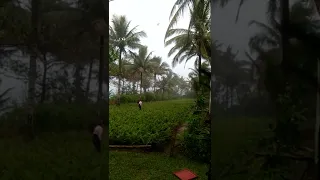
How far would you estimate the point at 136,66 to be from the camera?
1159 cm

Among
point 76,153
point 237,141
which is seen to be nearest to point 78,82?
point 76,153

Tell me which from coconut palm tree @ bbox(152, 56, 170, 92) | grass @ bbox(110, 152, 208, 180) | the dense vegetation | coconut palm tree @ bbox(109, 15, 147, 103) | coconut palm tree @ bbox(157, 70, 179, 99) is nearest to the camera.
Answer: the dense vegetation

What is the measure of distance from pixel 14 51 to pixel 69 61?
28cm

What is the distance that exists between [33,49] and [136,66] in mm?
10326

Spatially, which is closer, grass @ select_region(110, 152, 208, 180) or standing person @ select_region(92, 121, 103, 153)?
standing person @ select_region(92, 121, 103, 153)

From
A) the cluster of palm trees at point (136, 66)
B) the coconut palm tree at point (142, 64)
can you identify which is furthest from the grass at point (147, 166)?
the coconut palm tree at point (142, 64)

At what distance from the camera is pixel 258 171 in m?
1.32

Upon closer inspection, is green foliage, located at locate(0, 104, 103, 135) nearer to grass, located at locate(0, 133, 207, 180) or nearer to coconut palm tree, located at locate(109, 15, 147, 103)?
grass, located at locate(0, 133, 207, 180)

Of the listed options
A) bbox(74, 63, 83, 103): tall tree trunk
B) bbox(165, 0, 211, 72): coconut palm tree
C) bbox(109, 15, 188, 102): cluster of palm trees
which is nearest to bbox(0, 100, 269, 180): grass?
bbox(74, 63, 83, 103): tall tree trunk

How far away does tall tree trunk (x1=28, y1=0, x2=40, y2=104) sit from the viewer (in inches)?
51.5

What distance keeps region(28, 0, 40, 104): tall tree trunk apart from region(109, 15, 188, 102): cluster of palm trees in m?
7.47

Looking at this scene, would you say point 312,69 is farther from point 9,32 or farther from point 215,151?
point 9,32

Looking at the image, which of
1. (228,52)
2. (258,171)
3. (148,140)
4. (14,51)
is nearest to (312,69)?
(228,52)

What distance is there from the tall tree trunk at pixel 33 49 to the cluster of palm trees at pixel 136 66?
7.47 metres
